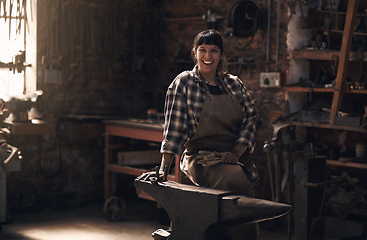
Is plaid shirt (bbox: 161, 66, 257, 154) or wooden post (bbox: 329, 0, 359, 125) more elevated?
wooden post (bbox: 329, 0, 359, 125)

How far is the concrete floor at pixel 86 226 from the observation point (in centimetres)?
552

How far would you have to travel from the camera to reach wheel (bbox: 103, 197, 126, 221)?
611cm

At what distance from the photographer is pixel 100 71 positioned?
680 cm

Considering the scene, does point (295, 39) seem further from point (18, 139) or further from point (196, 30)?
point (18, 139)

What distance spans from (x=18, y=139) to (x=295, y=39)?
2931mm

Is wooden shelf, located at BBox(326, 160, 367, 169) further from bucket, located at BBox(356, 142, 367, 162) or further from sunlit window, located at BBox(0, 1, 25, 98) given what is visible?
sunlit window, located at BBox(0, 1, 25, 98)

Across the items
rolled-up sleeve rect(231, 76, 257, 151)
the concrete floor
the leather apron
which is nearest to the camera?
the leather apron

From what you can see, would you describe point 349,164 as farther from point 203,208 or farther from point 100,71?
point 100,71

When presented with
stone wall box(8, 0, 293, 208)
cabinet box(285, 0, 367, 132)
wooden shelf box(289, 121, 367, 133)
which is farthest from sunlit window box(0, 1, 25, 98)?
wooden shelf box(289, 121, 367, 133)

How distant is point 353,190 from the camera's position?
5.68 m

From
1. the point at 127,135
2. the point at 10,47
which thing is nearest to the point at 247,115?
the point at 127,135

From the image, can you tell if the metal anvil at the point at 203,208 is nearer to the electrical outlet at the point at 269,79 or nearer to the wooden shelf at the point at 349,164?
the wooden shelf at the point at 349,164

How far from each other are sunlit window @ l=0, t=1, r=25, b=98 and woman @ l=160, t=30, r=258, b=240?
3.08 metres

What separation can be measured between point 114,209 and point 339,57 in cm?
261
